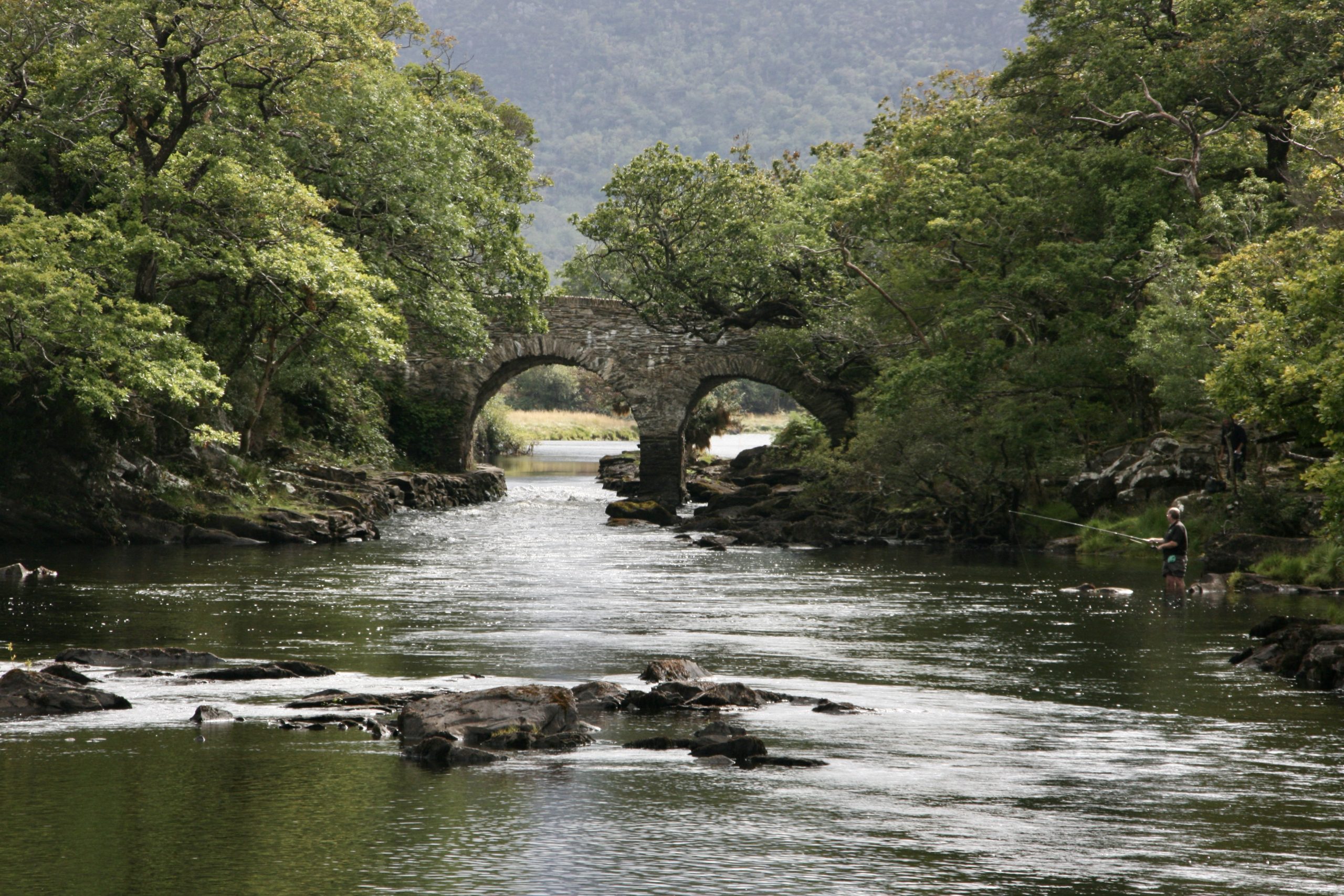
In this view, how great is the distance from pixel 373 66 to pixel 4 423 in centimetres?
1394

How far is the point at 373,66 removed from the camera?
121ft

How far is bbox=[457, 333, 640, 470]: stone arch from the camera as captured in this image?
45594mm

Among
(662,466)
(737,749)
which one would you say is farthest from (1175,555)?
(662,466)

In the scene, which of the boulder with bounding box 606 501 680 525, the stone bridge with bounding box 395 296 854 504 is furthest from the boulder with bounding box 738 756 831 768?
the stone bridge with bounding box 395 296 854 504

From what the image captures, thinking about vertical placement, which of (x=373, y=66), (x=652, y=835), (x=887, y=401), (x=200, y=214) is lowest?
(x=652, y=835)

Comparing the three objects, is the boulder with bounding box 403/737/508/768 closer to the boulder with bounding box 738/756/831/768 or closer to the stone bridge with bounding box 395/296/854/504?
the boulder with bounding box 738/756/831/768

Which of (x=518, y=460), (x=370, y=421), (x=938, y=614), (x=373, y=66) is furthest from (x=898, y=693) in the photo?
(x=518, y=460)

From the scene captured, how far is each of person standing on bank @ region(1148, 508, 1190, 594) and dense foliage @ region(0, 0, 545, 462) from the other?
49.3ft

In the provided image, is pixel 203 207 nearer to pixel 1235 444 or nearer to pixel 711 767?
pixel 1235 444

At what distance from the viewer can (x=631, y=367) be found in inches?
1794

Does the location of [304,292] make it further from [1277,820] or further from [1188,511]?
[1277,820]

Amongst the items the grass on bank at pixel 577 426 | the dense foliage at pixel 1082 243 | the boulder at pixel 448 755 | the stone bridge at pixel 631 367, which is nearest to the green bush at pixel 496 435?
the stone bridge at pixel 631 367

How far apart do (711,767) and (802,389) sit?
112 feet

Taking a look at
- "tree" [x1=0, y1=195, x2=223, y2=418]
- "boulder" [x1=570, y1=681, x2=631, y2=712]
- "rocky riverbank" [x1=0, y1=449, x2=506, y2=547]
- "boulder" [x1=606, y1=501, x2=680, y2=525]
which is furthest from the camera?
"boulder" [x1=606, y1=501, x2=680, y2=525]
